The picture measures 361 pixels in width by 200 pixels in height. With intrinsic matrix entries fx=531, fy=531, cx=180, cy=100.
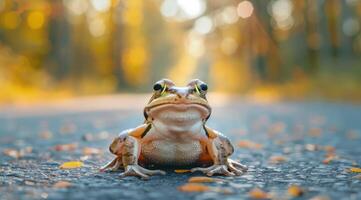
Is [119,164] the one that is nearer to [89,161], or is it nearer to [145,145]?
[145,145]

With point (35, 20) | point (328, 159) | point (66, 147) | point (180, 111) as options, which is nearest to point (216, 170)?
point (180, 111)

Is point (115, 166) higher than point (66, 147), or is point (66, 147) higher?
point (66, 147)

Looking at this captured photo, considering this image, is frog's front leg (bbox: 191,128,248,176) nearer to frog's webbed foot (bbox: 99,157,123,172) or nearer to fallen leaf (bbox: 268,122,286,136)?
frog's webbed foot (bbox: 99,157,123,172)

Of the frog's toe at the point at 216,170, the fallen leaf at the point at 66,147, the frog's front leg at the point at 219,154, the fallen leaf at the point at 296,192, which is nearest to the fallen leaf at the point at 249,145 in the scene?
the fallen leaf at the point at 66,147

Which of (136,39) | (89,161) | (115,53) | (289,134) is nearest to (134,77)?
(136,39)

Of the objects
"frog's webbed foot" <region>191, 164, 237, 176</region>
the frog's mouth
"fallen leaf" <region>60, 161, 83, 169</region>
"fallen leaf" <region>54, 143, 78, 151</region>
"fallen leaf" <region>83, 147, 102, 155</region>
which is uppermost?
"fallen leaf" <region>54, 143, 78, 151</region>

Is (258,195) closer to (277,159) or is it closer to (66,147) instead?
(277,159)

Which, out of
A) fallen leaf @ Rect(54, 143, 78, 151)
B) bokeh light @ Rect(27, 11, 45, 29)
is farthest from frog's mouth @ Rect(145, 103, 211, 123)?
bokeh light @ Rect(27, 11, 45, 29)
